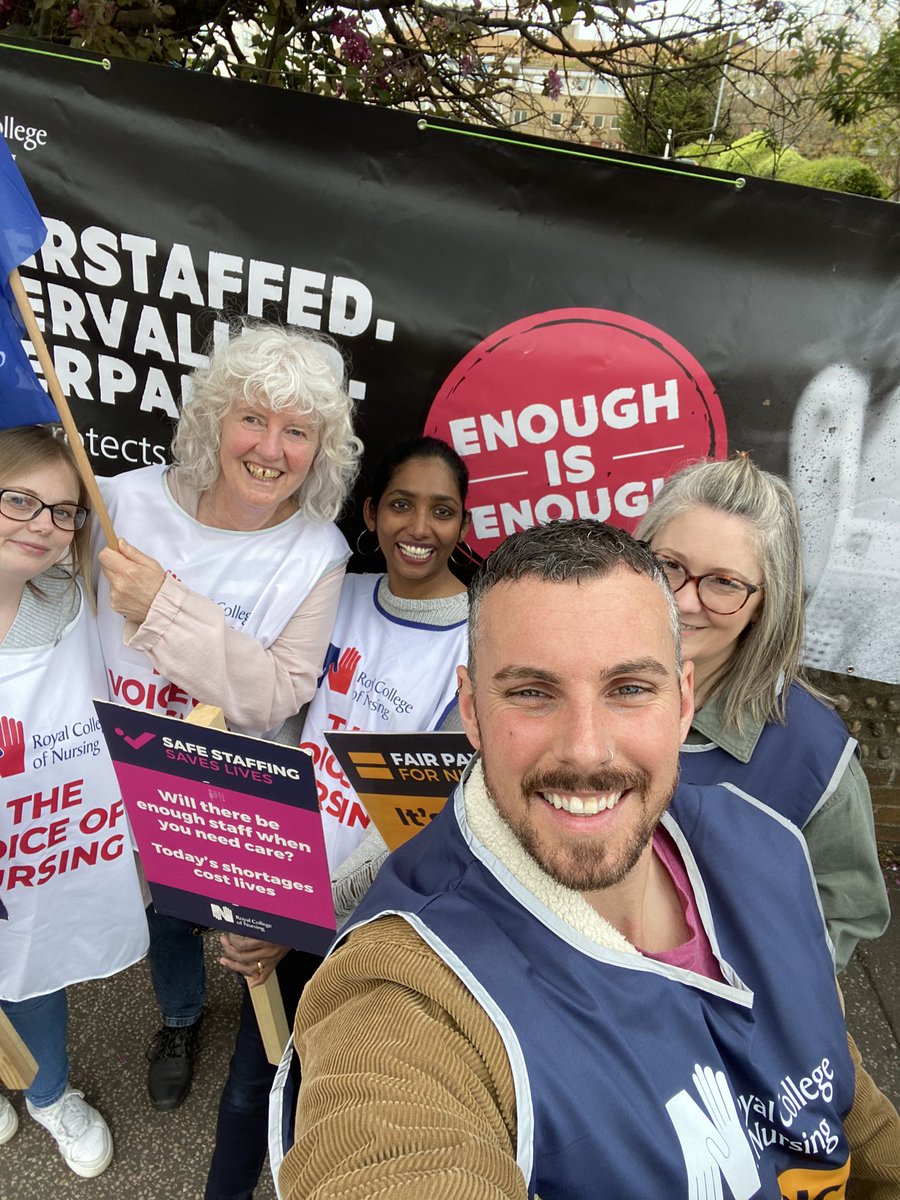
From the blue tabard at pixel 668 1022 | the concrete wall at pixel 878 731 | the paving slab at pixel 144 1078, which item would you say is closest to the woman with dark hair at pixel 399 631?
the blue tabard at pixel 668 1022

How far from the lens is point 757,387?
235cm

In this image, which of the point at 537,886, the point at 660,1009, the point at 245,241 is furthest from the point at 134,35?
the point at 660,1009

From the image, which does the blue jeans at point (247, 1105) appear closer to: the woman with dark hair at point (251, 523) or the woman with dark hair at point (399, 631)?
the woman with dark hair at point (399, 631)

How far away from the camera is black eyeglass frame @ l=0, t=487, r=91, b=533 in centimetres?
171

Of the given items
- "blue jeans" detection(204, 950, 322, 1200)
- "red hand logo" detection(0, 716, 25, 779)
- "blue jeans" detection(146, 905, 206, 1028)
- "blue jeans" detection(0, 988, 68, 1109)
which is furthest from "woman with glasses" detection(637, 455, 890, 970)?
"blue jeans" detection(0, 988, 68, 1109)

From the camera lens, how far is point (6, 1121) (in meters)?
2.18

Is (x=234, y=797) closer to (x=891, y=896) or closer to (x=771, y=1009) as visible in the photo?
(x=771, y=1009)

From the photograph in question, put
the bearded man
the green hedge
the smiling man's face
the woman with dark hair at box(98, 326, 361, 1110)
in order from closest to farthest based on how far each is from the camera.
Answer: the bearded man, the smiling man's face, the woman with dark hair at box(98, 326, 361, 1110), the green hedge

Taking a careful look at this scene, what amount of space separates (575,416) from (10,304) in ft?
4.89

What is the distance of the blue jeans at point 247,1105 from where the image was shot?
73.0 inches

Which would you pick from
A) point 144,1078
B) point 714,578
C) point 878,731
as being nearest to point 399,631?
point 714,578

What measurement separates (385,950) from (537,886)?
0.69ft

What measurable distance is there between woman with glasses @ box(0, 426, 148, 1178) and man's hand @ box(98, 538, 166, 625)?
13 cm

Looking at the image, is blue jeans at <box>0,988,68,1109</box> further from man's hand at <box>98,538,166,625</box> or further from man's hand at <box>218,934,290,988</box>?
man's hand at <box>98,538,166,625</box>
